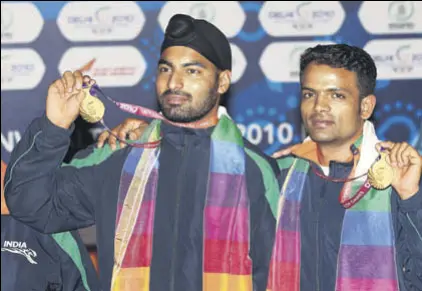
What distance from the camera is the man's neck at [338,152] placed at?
3.79m

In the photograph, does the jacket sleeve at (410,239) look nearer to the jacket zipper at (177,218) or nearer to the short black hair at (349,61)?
the short black hair at (349,61)

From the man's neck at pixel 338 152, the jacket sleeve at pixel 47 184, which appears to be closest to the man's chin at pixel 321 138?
the man's neck at pixel 338 152

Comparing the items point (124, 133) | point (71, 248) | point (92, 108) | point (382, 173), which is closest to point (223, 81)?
point (124, 133)

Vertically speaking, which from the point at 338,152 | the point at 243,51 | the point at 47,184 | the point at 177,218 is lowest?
the point at 177,218

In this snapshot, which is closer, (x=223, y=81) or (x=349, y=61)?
(x=349, y=61)

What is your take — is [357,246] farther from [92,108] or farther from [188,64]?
[92,108]

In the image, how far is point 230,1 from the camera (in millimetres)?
6195

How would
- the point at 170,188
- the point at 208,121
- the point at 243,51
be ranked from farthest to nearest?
1. the point at 243,51
2. the point at 208,121
3. the point at 170,188

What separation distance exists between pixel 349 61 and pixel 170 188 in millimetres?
875

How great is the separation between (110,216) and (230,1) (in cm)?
277

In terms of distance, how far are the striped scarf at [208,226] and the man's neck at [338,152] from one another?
33 cm

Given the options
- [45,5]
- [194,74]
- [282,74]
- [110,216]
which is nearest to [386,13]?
[282,74]

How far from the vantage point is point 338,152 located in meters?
3.81

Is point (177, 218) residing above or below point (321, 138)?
below
